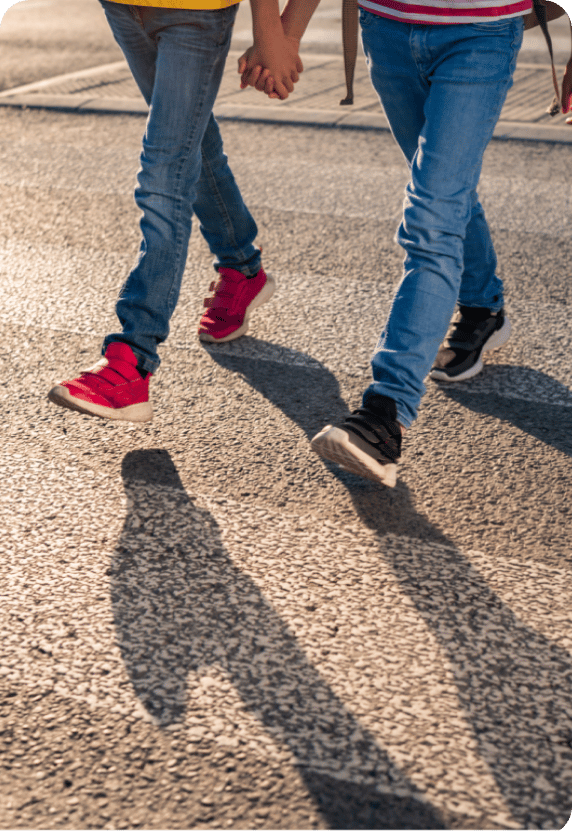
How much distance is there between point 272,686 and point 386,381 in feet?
3.38

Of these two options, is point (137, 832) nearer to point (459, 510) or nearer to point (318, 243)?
point (459, 510)

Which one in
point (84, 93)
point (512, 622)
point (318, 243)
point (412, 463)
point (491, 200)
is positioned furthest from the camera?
point (84, 93)

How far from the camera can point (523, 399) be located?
3.41 meters

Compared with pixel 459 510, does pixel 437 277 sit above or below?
above

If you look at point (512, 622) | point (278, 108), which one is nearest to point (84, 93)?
point (278, 108)

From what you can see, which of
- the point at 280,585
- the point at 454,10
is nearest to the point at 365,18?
the point at 454,10

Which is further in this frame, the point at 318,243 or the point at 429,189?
the point at 318,243

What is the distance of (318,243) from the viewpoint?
5.04m

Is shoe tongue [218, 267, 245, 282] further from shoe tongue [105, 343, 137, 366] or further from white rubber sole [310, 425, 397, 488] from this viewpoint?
white rubber sole [310, 425, 397, 488]

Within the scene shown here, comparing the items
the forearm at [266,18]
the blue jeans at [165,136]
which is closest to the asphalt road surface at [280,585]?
the blue jeans at [165,136]

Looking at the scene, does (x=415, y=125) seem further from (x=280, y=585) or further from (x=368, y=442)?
(x=280, y=585)

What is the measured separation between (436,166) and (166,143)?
0.88 m

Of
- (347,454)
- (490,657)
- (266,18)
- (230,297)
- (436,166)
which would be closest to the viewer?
(490,657)

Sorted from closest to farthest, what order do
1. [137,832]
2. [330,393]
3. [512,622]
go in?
[137,832]
[512,622]
[330,393]
